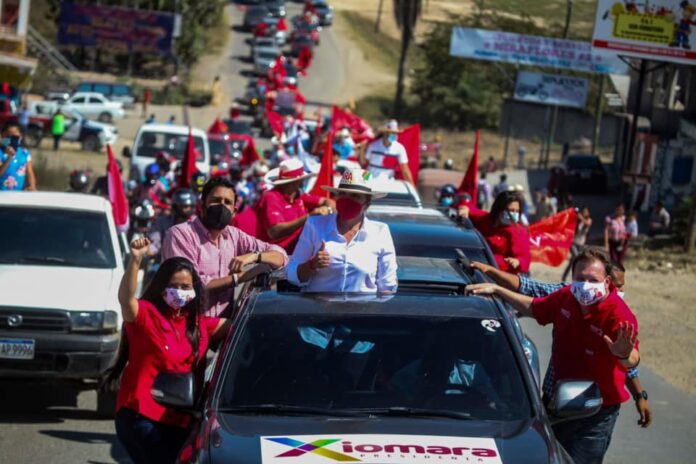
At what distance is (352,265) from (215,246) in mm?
1257

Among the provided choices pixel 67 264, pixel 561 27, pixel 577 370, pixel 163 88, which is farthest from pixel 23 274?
pixel 163 88

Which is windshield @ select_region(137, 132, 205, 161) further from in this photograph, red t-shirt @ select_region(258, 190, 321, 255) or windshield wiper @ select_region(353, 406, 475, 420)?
windshield wiper @ select_region(353, 406, 475, 420)

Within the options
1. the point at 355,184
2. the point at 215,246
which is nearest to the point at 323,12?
the point at 215,246

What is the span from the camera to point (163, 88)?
67.6 meters

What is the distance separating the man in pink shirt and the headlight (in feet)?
7.68

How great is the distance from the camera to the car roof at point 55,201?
10883mm

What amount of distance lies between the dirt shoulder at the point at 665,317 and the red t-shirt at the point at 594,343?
727 centimetres

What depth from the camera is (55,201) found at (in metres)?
11.1

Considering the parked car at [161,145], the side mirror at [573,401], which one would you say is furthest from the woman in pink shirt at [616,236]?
the side mirror at [573,401]

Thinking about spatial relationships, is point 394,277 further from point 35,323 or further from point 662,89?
point 662,89

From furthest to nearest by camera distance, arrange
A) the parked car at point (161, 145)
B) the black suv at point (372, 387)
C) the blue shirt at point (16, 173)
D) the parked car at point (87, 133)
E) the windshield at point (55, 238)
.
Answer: the parked car at point (87, 133)
the parked car at point (161, 145)
the blue shirt at point (16, 173)
the windshield at point (55, 238)
the black suv at point (372, 387)

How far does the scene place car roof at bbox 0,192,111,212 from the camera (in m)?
10.9

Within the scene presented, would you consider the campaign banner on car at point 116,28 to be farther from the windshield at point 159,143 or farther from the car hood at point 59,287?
the car hood at point 59,287

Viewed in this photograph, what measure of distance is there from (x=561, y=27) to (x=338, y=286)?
2084 inches
